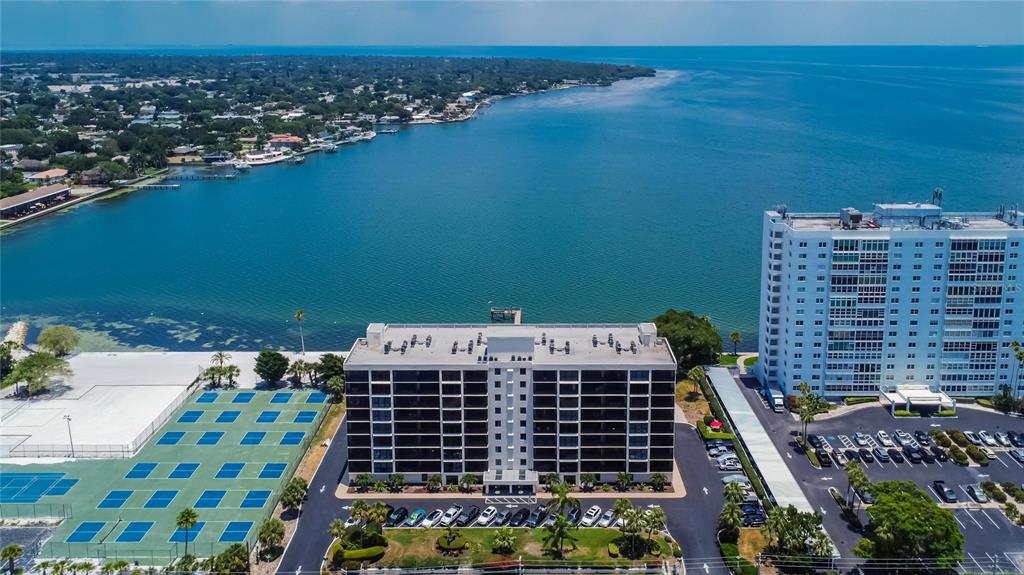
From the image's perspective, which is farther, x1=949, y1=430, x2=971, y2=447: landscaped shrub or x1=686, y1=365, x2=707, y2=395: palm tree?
x1=686, y1=365, x2=707, y2=395: palm tree

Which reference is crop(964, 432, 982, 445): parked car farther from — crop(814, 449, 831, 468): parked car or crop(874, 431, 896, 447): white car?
crop(814, 449, 831, 468): parked car

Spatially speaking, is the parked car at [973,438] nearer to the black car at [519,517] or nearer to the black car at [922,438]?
the black car at [922,438]

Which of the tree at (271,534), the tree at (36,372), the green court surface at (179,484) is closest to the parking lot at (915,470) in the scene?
the tree at (271,534)

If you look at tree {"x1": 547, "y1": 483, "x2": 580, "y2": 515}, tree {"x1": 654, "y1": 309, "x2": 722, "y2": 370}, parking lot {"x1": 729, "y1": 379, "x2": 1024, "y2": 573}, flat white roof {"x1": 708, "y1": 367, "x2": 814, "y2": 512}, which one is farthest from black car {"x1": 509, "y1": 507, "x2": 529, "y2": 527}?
tree {"x1": 654, "y1": 309, "x2": 722, "y2": 370}

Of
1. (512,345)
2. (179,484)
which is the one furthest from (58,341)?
(512,345)

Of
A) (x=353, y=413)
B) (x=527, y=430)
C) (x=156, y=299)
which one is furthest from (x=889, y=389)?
(x=156, y=299)

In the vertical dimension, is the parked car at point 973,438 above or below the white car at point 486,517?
above
